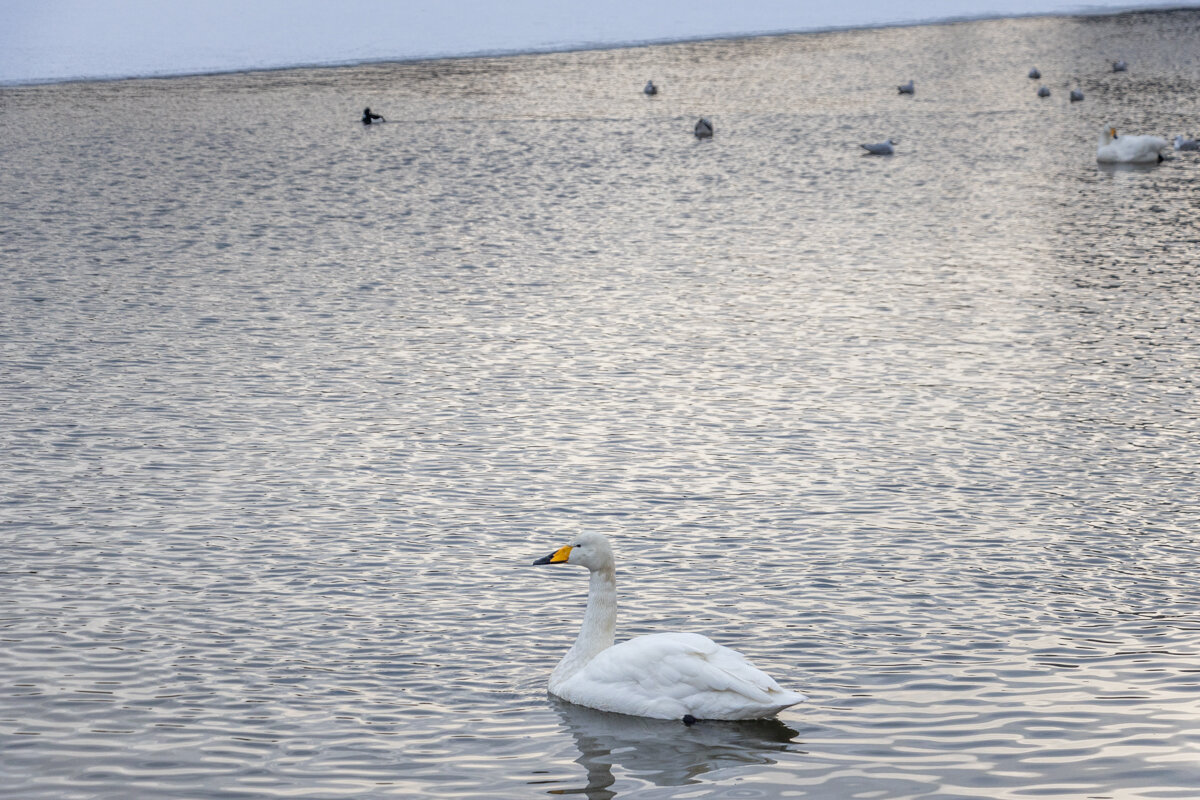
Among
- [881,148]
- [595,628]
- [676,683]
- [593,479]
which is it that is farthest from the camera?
[881,148]

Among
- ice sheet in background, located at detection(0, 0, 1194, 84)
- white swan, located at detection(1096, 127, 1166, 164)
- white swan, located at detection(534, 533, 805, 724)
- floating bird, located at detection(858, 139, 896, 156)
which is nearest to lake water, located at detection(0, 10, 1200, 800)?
white swan, located at detection(534, 533, 805, 724)

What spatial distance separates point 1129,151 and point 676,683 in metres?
32.9

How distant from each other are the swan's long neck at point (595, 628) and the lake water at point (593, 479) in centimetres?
27

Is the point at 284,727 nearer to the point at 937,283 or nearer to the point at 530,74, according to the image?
the point at 937,283

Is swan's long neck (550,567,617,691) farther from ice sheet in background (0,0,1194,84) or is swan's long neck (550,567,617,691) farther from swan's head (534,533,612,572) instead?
ice sheet in background (0,0,1194,84)

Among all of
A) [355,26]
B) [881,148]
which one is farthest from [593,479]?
[355,26]

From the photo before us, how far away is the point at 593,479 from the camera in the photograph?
51.2 ft

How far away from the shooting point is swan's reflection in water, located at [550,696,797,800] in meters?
9.38

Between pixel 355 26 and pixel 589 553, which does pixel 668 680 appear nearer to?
pixel 589 553

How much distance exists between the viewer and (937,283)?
2555 cm

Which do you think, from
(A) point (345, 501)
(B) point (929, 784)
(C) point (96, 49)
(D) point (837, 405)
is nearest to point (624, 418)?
(D) point (837, 405)

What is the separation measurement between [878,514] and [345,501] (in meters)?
5.23

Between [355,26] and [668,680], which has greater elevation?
[355,26]

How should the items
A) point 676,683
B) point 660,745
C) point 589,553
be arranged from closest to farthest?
point 660,745 → point 676,683 → point 589,553
